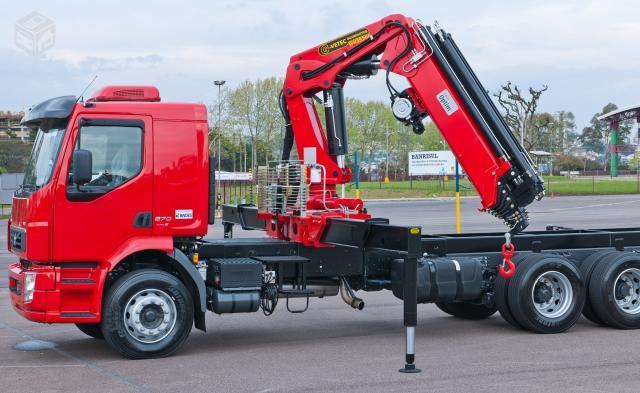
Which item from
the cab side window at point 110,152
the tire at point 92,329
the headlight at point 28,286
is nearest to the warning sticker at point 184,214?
the cab side window at point 110,152

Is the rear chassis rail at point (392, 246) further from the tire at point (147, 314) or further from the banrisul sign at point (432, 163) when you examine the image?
the banrisul sign at point (432, 163)

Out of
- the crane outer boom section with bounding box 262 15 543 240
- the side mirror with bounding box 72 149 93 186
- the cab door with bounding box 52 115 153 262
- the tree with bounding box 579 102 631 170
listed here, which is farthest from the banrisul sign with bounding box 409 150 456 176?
the tree with bounding box 579 102 631 170

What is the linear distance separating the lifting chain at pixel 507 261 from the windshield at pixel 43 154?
16.8 ft

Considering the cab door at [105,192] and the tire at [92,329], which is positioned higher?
the cab door at [105,192]

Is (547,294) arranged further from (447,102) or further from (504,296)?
(447,102)

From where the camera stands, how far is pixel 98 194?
9297 mm

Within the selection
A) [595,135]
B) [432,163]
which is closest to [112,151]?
[432,163]

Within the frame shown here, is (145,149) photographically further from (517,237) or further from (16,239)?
(517,237)

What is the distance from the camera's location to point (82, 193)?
9.23 metres

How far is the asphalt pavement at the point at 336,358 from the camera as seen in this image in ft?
26.4

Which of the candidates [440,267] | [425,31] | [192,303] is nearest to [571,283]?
[440,267]

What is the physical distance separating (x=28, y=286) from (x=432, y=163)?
214 ft

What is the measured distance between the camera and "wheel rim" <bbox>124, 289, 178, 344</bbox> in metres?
9.22

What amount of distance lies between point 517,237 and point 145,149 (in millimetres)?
4910
